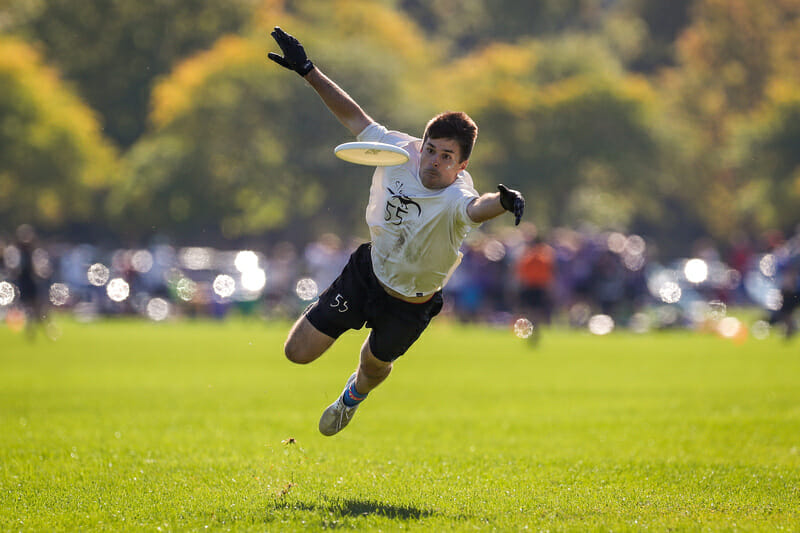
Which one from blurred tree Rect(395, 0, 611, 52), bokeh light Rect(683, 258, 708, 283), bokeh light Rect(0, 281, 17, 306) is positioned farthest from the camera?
blurred tree Rect(395, 0, 611, 52)

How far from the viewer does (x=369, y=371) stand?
28.1 feet

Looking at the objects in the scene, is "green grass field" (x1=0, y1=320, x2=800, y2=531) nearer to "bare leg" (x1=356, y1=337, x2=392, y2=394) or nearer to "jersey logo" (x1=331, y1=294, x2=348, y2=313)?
"bare leg" (x1=356, y1=337, x2=392, y2=394)

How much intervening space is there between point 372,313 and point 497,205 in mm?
1810

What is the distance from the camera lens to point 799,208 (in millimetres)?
53375

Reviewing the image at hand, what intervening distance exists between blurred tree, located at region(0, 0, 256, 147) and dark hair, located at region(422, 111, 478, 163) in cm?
5560

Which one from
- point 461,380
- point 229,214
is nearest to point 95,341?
point 461,380

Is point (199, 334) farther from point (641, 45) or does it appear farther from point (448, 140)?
point (641, 45)

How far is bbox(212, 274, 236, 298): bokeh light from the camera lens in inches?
1619

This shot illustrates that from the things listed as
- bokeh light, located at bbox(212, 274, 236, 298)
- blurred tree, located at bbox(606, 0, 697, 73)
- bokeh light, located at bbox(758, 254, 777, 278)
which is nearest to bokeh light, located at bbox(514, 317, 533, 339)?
bokeh light, located at bbox(758, 254, 777, 278)

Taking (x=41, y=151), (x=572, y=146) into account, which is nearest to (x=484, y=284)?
(x=572, y=146)

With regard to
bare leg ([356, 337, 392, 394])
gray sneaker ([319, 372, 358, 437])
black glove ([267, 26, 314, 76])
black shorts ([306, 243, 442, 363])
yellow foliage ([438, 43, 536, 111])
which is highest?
yellow foliage ([438, 43, 536, 111])

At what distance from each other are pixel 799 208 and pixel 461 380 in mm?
40468

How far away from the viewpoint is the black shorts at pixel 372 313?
8359 millimetres

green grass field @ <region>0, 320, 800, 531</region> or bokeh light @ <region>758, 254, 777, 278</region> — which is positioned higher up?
bokeh light @ <region>758, 254, 777, 278</region>
